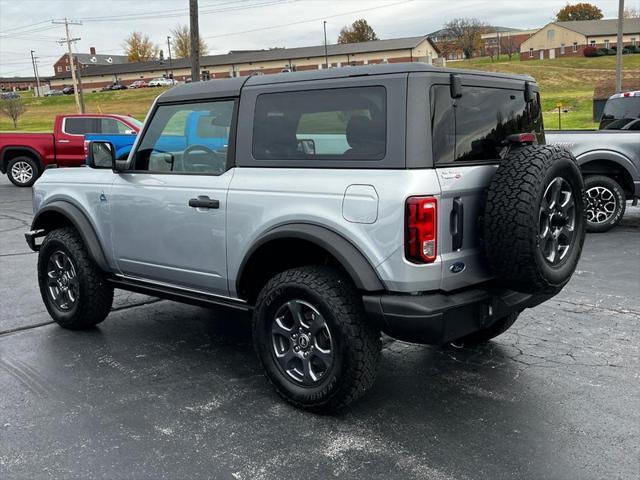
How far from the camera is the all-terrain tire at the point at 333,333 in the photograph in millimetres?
3379

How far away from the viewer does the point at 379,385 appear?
4.01m

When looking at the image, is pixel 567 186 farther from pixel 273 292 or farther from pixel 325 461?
pixel 325 461

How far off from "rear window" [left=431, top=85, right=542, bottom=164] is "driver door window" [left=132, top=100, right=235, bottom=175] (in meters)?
1.39

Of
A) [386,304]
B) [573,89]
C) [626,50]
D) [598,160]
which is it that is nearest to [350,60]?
[626,50]

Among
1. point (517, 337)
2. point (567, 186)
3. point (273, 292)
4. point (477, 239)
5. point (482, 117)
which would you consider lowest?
point (517, 337)

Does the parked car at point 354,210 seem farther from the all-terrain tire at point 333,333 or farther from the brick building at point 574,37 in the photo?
the brick building at point 574,37

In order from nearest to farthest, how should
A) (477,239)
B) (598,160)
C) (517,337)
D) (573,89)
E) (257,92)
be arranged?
(477,239) < (257,92) < (517,337) < (598,160) < (573,89)

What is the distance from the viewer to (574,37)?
10712 cm

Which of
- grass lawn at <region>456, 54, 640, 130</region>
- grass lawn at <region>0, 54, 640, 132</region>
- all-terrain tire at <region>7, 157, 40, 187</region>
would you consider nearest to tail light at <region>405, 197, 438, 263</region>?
all-terrain tire at <region>7, 157, 40, 187</region>

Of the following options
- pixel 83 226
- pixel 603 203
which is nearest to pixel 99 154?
pixel 83 226

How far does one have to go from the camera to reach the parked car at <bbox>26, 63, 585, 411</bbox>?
3.24m

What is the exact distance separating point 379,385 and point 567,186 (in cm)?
165

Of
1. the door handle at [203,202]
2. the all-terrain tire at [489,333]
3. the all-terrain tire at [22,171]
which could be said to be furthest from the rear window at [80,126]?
the all-terrain tire at [489,333]

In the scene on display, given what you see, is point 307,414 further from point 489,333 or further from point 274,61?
point 274,61
